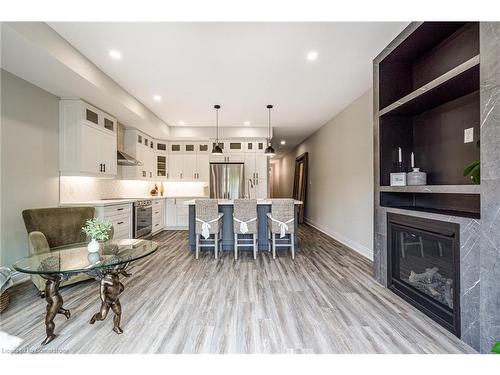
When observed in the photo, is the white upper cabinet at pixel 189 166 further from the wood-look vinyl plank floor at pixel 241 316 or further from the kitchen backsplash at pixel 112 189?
the wood-look vinyl plank floor at pixel 241 316

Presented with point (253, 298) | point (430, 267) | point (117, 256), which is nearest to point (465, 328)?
point (430, 267)

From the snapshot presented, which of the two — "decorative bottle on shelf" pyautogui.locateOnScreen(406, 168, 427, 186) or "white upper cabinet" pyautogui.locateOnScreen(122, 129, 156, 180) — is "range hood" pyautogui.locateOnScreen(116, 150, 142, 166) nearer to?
"white upper cabinet" pyautogui.locateOnScreen(122, 129, 156, 180)

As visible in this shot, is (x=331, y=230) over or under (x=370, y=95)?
under

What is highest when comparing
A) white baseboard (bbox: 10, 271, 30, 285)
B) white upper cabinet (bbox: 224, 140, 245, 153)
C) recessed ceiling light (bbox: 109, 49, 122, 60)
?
recessed ceiling light (bbox: 109, 49, 122, 60)

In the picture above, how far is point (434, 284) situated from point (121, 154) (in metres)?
5.42

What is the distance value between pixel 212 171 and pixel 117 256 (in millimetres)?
4204

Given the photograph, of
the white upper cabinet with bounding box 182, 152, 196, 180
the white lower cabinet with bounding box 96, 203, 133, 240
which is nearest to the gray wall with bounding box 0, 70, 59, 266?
the white lower cabinet with bounding box 96, 203, 133, 240

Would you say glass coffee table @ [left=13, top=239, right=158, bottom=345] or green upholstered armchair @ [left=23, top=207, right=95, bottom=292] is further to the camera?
green upholstered armchair @ [left=23, top=207, right=95, bottom=292]

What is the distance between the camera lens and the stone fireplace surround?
1.53 metres

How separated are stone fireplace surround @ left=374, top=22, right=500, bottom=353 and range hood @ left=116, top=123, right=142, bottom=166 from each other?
208 inches

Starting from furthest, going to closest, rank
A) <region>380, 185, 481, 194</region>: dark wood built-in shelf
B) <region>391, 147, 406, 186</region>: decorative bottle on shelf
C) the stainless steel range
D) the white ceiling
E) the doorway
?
1. the doorway
2. the stainless steel range
3. <region>391, 147, 406, 186</region>: decorative bottle on shelf
4. the white ceiling
5. <region>380, 185, 481, 194</region>: dark wood built-in shelf

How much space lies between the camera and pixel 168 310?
2209mm

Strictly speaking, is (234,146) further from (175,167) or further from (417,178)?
(417,178)
